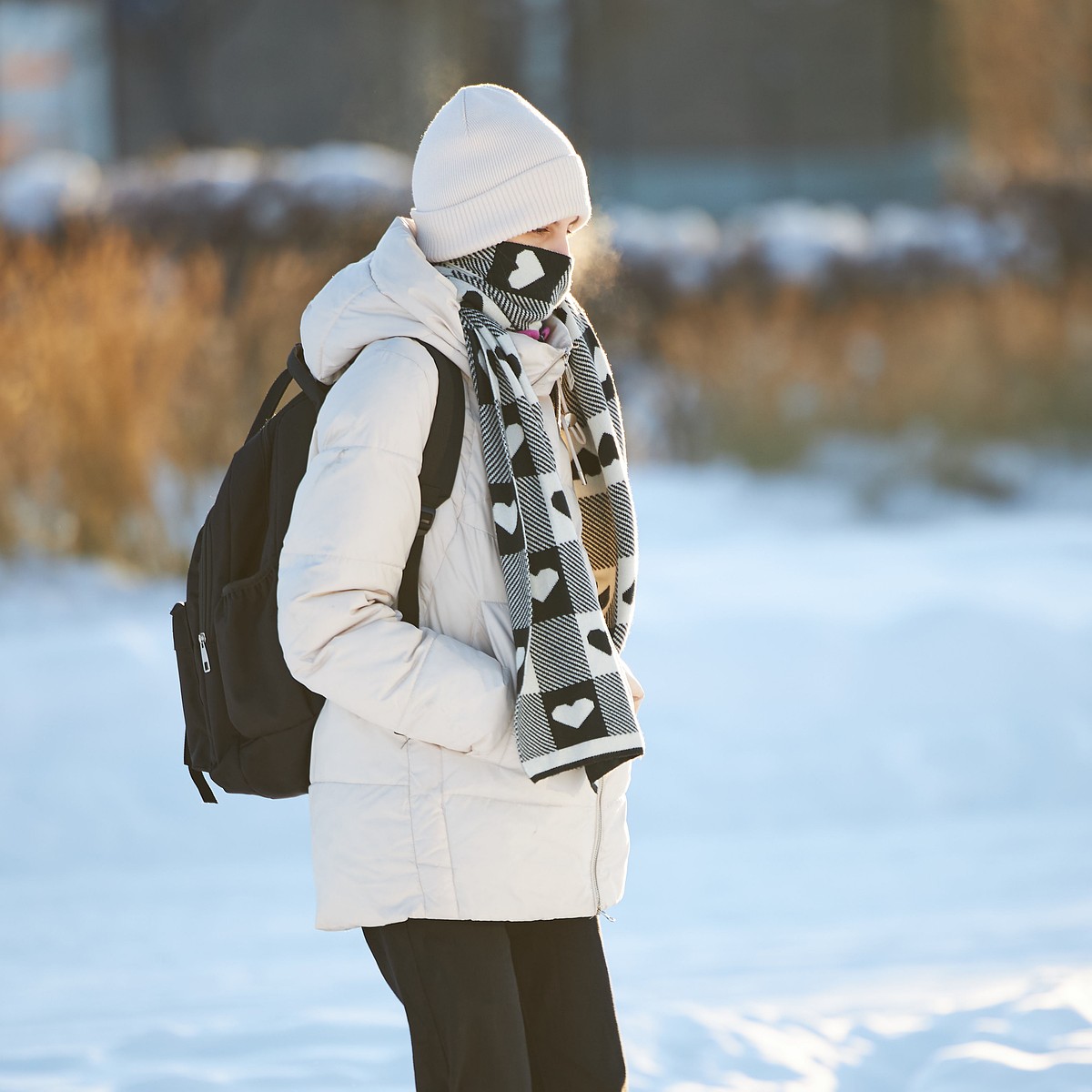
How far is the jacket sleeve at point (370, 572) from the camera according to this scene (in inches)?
67.3

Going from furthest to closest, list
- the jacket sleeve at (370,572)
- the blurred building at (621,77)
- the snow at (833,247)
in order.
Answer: the blurred building at (621,77) < the snow at (833,247) < the jacket sleeve at (370,572)

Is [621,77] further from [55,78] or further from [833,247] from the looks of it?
[833,247]

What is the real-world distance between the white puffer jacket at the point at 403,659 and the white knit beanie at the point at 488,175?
0.21 feet

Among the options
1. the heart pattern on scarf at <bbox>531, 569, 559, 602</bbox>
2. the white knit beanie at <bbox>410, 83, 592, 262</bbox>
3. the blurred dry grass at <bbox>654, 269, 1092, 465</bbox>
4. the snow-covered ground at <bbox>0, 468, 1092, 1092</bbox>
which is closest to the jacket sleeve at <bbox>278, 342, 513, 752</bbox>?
the heart pattern on scarf at <bbox>531, 569, 559, 602</bbox>

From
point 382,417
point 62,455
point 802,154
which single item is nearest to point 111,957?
point 382,417

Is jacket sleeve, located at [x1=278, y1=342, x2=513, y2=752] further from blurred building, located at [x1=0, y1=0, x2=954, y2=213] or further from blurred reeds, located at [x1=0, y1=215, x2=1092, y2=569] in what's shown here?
blurred building, located at [x1=0, y1=0, x2=954, y2=213]

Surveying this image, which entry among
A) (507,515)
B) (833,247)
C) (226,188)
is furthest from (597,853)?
(833,247)

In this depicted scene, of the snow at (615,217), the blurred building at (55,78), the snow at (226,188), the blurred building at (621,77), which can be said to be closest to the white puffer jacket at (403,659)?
the snow at (615,217)

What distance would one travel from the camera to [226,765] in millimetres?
1839

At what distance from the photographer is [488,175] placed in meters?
1.86

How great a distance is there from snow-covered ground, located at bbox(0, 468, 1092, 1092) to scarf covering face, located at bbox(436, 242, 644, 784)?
A: 139 cm

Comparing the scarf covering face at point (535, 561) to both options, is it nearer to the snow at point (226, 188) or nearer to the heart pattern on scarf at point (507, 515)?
the heart pattern on scarf at point (507, 515)

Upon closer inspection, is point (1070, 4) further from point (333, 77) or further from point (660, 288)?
point (333, 77)

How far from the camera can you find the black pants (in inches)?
69.6
